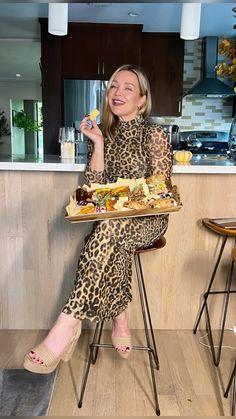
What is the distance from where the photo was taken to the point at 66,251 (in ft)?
7.46

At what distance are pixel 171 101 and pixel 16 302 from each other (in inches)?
135

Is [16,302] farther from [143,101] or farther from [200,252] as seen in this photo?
[143,101]

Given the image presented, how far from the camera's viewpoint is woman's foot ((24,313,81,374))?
4.82 feet

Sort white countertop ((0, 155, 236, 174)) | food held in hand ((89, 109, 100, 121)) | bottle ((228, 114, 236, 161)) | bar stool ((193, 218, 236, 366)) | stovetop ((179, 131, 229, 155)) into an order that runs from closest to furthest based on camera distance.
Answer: food held in hand ((89, 109, 100, 121))
bar stool ((193, 218, 236, 366))
white countertop ((0, 155, 236, 174))
bottle ((228, 114, 236, 161))
stovetop ((179, 131, 229, 155))

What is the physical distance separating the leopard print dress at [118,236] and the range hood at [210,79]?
319 centimetres

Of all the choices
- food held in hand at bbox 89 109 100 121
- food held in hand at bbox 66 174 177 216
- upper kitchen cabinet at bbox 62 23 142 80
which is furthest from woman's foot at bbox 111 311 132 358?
upper kitchen cabinet at bbox 62 23 142 80

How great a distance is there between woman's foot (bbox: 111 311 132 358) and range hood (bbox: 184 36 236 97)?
11.8 feet

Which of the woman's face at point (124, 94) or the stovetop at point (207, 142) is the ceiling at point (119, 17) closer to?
the stovetop at point (207, 142)

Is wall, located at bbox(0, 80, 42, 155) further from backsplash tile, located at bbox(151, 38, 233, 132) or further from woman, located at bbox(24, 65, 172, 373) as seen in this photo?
woman, located at bbox(24, 65, 172, 373)

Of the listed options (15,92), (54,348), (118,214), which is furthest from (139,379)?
(15,92)

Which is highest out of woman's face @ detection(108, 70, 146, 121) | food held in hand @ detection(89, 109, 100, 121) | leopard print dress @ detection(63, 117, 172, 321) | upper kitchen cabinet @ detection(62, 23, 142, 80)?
upper kitchen cabinet @ detection(62, 23, 142, 80)

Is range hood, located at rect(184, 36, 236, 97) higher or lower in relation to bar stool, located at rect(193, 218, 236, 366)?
higher

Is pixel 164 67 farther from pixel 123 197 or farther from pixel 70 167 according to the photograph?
pixel 123 197

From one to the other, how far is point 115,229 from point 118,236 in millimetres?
32
